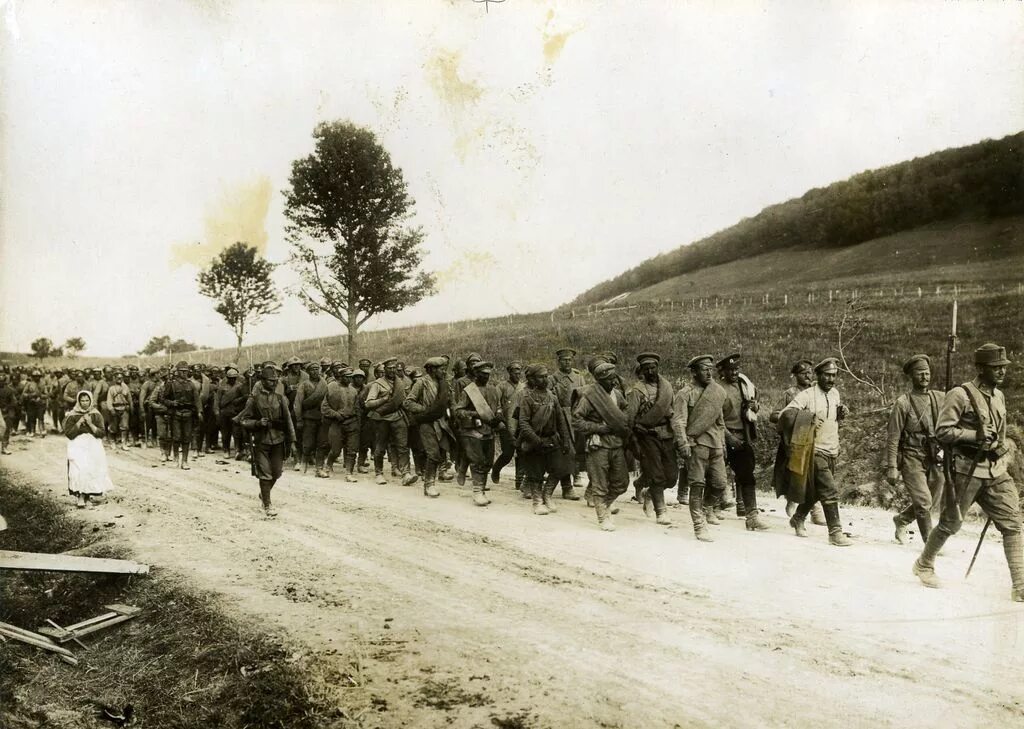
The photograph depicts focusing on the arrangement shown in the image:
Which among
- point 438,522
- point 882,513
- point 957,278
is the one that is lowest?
point 882,513

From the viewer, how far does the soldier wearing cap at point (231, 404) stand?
42.8 ft

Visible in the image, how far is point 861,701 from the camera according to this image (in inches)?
159

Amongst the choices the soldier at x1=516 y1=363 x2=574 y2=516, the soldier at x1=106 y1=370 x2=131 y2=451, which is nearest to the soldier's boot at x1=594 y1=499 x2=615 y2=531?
the soldier at x1=516 y1=363 x2=574 y2=516

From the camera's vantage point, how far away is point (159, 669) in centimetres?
488

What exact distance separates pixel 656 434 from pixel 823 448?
1.76 meters

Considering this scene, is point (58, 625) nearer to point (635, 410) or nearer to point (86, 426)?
point (86, 426)

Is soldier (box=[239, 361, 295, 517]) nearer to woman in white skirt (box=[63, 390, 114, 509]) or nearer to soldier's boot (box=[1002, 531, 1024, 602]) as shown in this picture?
woman in white skirt (box=[63, 390, 114, 509])

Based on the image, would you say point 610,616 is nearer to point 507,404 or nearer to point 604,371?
point 604,371

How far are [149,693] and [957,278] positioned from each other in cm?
2360

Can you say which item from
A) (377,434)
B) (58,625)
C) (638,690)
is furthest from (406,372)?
(638,690)

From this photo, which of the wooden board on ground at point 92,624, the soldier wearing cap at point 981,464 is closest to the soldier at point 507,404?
the wooden board on ground at point 92,624

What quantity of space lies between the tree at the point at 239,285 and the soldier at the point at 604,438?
618cm

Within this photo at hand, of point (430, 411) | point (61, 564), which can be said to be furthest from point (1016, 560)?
point (61, 564)

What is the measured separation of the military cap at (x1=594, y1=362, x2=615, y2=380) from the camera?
806 centimetres
